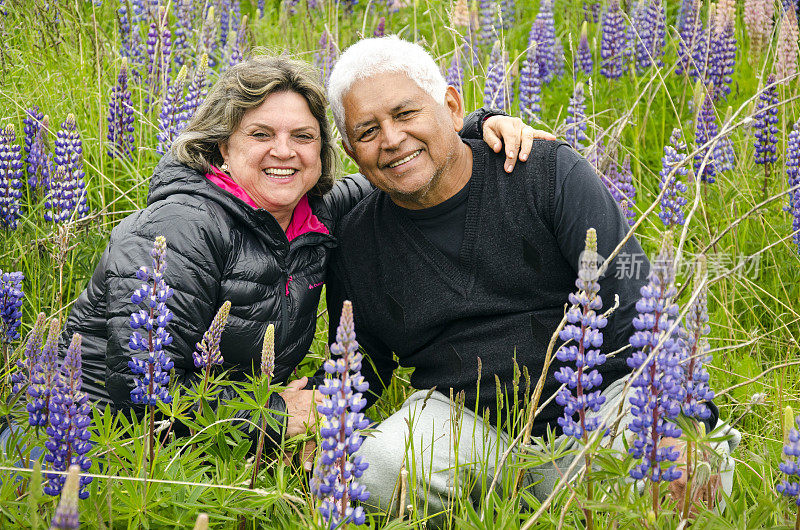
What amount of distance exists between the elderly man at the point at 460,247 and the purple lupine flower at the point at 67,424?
1276 mm

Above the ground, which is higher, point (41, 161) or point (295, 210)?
point (41, 161)

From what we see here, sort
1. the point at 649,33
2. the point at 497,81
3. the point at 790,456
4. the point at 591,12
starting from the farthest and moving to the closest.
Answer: the point at 591,12 → the point at 649,33 → the point at 497,81 → the point at 790,456

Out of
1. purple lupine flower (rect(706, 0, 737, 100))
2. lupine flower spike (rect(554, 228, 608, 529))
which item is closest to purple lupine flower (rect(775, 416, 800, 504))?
Result: lupine flower spike (rect(554, 228, 608, 529))

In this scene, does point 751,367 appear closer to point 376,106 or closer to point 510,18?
point 376,106

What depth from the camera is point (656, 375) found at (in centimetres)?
195

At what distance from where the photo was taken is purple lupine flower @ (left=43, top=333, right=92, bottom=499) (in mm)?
2051

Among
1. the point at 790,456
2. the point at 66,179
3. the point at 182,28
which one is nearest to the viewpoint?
the point at 790,456

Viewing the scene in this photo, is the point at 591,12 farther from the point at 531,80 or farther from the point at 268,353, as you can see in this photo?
the point at 268,353

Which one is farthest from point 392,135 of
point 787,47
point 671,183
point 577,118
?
point 787,47

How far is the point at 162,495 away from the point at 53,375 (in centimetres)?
52

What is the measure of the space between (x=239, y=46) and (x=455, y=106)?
8.34 feet

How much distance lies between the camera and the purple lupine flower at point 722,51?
5.48m

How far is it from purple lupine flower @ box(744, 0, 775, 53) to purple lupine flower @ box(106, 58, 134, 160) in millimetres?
4020

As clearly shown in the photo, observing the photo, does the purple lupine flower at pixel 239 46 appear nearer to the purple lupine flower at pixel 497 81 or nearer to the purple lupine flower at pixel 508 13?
the purple lupine flower at pixel 497 81
